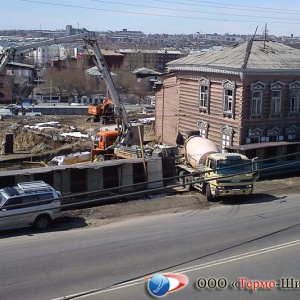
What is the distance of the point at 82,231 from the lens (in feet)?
57.7

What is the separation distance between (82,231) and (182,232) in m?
3.26

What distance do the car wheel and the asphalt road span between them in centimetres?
43

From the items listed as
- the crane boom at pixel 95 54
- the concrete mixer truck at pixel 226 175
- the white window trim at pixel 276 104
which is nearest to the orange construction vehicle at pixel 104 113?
the crane boom at pixel 95 54

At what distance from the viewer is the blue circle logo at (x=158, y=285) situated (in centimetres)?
1142

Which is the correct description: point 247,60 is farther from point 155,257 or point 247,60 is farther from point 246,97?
point 155,257

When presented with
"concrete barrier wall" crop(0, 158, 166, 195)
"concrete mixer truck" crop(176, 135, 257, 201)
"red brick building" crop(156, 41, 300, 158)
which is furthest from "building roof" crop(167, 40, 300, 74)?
"concrete barrier wall" crop(0, 158, 166, 195)

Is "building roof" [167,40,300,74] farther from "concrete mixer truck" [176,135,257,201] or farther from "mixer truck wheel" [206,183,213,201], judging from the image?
"mixer truck wheel" [206,183,213,201]

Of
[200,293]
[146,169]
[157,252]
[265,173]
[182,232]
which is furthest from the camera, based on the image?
[265,173]

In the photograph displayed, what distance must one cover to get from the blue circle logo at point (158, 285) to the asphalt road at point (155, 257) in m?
0.18

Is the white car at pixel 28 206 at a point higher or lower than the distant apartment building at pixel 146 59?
lower

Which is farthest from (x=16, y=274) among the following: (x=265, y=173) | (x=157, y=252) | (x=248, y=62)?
(x=248, y=62)

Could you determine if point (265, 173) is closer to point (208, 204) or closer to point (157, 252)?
point (208, 204)

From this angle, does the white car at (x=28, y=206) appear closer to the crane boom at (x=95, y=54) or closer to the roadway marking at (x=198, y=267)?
the roadway marking at (x=198, y=267)

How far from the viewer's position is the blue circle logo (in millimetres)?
11417
